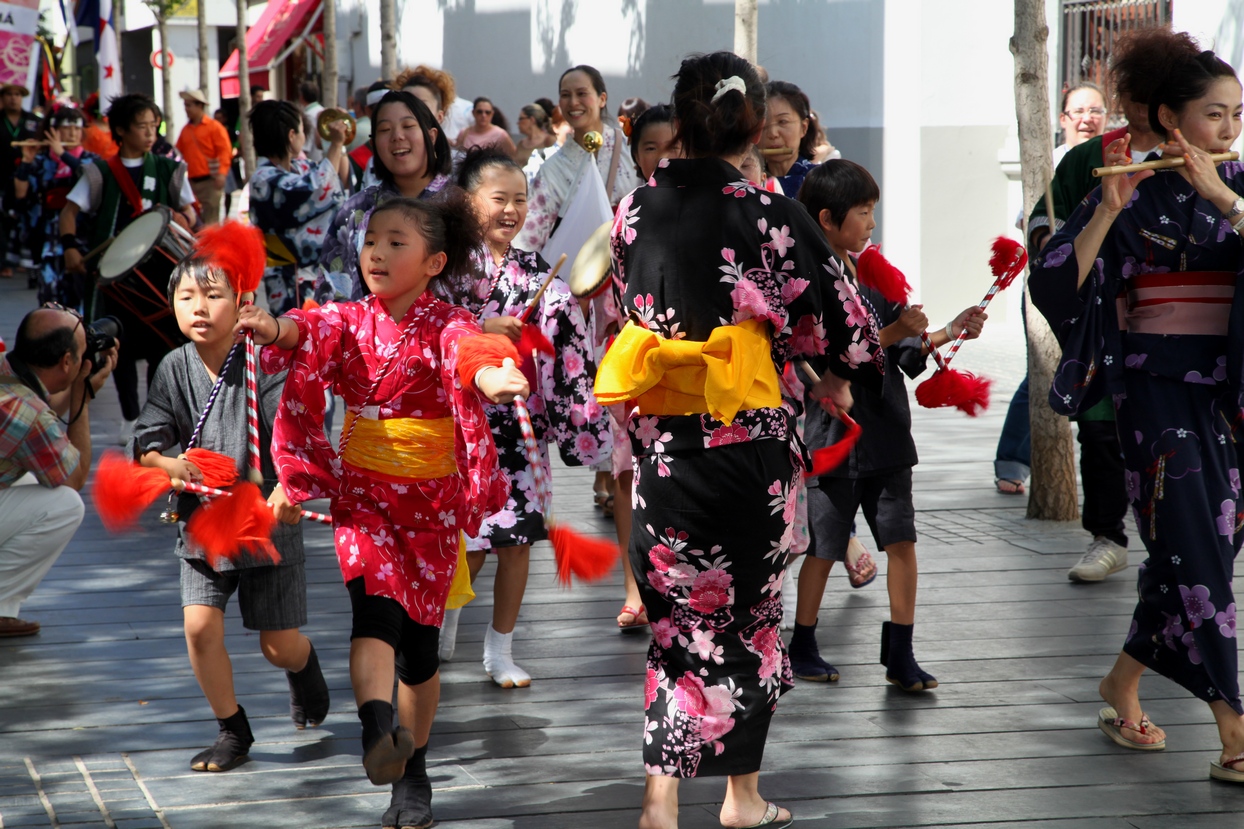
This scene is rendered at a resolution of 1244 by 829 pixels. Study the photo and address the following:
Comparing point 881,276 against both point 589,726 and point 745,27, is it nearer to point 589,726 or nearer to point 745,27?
point 589,726

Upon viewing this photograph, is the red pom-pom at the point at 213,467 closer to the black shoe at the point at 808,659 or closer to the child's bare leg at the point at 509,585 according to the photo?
the child's bare leg at the point at 509,585

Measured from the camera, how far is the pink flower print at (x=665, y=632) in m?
3.23

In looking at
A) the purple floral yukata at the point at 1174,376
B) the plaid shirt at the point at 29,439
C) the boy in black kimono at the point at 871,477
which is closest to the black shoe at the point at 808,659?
the boy in black kimono at the point at 871,477

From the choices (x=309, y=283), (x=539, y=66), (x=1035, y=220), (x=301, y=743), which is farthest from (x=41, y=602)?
(x=539, y=66)

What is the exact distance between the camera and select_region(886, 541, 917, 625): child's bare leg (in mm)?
4162

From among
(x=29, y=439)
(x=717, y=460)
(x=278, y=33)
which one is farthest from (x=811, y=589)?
(x=278, y=33)

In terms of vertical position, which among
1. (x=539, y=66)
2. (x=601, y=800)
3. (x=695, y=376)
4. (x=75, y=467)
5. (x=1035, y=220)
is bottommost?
(x=601, y=800)

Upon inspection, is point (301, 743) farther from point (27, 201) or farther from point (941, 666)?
point (27, 201)

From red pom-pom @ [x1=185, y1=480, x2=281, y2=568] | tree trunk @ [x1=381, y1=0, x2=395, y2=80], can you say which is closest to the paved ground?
red pom-pom @ [x1=185, y1=480, x2=281, y2=568]

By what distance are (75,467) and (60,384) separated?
343 millimetres

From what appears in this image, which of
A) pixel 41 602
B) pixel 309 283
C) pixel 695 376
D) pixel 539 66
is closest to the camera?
pixel 695 376

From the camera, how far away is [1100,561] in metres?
5.41

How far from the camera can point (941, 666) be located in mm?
4461

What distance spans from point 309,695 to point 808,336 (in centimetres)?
172
